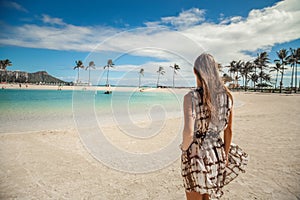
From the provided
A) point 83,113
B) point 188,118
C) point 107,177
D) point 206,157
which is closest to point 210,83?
point 188,118

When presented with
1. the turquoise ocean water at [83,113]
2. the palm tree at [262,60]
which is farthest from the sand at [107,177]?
the palm tree at [262,60]

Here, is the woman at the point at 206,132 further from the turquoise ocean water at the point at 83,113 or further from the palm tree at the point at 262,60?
the palm tree at the point at 262,60

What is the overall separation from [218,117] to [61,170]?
3.49 m

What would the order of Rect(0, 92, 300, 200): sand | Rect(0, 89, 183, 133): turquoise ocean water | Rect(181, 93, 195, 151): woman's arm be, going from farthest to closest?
Rect(0, 89, 183, 133): turquoise ocean water < Rect(0, 92, 300, 200): sand < Rect(181, 93, 195, 151): woman's arm

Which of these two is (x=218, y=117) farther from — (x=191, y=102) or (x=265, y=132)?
(x=265, y=132)

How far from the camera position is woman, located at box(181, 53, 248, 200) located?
162 cm

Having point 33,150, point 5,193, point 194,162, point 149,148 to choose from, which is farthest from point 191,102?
point 33,150

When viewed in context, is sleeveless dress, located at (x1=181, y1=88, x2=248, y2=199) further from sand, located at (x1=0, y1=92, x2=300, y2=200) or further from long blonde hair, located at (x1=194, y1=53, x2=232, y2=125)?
sand, located at (x1=0, y1=92, x2=300, y2=200)

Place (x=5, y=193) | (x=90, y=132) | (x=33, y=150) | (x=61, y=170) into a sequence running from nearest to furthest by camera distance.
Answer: (x=5, y=193), (x=61, y=170), (x=33, y=150), (x=90, y=132)

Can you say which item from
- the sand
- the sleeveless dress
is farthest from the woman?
the sand

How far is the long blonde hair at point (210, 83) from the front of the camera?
165 cm

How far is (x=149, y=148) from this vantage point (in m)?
5.67

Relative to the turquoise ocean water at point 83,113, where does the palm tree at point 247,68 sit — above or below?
above

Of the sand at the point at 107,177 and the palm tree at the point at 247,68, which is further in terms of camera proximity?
the palm tree at the point at 247,68
